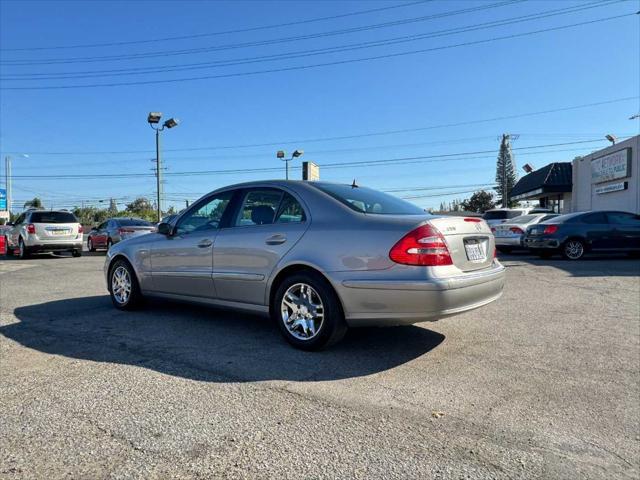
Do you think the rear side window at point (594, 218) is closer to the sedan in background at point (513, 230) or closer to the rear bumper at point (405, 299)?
the sedan in background at point (513, 230)

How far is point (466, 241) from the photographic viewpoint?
4254 millimetres

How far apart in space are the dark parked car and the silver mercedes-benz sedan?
10.0 metres

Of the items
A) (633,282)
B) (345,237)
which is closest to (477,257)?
(345,237)

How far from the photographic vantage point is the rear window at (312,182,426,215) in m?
4.57

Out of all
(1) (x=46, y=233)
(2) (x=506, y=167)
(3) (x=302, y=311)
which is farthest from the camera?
(2) (x=506, y=167)

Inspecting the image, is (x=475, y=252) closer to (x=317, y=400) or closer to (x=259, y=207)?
(x=317, y=400)

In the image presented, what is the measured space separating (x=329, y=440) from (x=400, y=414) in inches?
23.4

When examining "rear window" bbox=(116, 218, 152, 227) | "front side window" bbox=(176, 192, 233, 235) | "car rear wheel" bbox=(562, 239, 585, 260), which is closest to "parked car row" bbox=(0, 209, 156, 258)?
"rear window" bbox=(116, 218, 152, 227)

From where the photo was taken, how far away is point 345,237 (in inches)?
163

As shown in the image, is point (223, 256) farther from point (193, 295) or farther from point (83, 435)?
point (83, 435)

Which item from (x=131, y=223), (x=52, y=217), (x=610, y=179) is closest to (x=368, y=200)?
(x=52, y=217)

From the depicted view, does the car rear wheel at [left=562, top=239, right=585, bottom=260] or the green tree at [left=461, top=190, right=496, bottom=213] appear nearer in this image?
the car rear wheel at [left=562, top=239, right=585, bottom=260]

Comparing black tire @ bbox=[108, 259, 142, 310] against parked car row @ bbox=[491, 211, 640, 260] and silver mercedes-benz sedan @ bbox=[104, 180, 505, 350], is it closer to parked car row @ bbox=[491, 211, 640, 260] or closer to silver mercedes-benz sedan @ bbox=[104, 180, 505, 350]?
silver mercedes-benz sedan @ bbox=[104, 180, 505, 350]

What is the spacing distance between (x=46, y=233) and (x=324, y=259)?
15158 millimetres
